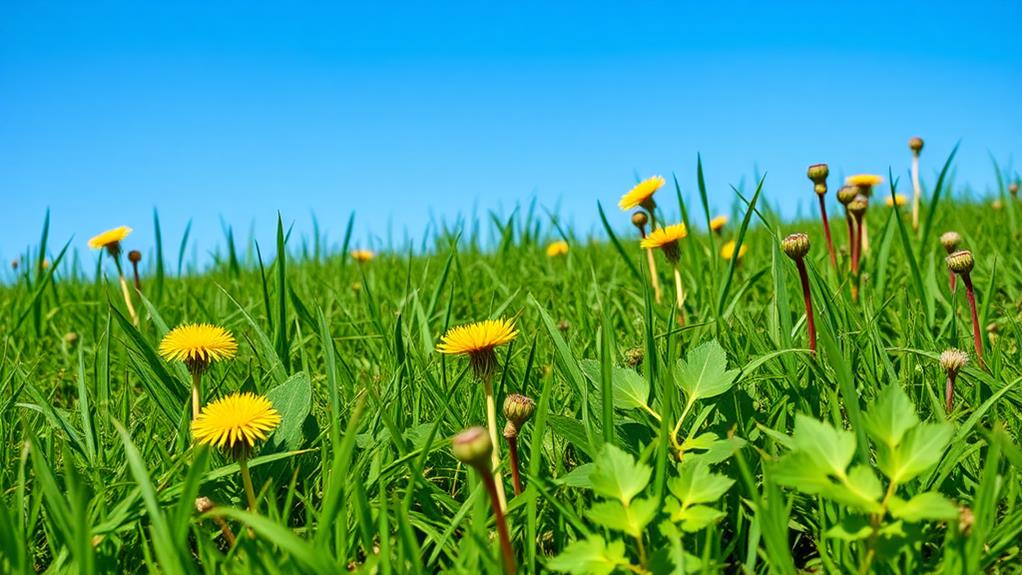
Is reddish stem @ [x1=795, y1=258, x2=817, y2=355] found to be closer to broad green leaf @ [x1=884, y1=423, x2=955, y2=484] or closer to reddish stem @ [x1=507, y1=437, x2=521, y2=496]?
broad green leaf @ [x1=884, y1=423, x2=955, y2=484]

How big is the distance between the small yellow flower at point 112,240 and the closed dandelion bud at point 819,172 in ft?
7.40

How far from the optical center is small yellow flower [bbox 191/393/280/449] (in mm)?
1267

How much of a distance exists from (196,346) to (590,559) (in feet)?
2.91

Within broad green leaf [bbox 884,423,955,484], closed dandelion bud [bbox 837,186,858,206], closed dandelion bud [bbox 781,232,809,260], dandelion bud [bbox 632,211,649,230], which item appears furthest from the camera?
dandelion bud [bbox 632,211,649,230]

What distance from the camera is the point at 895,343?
7.03ft

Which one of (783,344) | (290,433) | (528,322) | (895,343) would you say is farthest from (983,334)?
(290,433)

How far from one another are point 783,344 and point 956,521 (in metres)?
0.70

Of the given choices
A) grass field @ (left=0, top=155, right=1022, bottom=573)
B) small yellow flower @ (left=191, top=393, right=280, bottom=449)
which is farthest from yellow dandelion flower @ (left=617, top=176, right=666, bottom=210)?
small yellow flower @ (left=191, top=393, right=280, bottom=449)

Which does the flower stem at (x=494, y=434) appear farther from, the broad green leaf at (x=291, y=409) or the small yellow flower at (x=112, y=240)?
the small yellow flower at (x=112, y=240)

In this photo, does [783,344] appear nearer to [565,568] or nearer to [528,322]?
[565,568]

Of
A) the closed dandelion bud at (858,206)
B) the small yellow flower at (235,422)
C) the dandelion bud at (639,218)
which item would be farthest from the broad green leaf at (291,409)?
the closed dandelion bud at (858,206)

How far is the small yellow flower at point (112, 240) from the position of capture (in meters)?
2.76

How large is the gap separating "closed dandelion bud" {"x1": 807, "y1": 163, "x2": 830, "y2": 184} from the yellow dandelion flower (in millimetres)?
434

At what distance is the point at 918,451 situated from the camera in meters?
1.04
